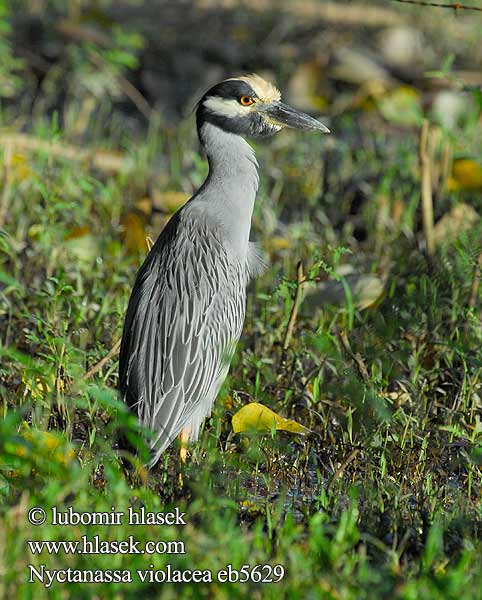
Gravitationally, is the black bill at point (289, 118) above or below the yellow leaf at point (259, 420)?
above

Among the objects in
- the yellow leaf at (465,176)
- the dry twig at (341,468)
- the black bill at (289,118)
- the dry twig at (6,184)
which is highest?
the black bill at (289,118)

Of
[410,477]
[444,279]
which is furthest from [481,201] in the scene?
[410,477]

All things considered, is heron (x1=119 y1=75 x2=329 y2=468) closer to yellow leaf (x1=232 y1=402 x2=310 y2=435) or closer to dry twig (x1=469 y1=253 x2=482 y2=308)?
yellow leaf (x1=232 y1=402 x2=310 y2=435)

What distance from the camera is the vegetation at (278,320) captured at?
10.2 ft

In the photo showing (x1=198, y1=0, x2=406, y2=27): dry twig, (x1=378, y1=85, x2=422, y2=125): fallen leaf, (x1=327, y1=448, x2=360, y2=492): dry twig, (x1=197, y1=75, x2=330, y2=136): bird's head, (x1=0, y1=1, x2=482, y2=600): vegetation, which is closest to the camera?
(x1=0, y1=1, x2=482, y2=600): vegetation

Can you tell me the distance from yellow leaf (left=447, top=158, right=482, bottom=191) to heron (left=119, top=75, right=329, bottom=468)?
185cm

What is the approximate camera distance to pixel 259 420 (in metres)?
4.21

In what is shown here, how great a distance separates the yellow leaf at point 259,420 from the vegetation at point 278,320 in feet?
0.28

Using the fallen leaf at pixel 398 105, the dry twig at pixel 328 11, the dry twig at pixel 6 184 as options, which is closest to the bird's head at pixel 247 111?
the dry twig at pixel 6 184

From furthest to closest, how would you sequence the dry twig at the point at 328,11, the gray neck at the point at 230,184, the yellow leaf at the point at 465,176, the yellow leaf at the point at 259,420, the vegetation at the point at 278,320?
the dry twig at the point at 328,11 < the yellow leaf at the point at 465,176 < the gray neck at the point at 230,184 < the yellow leaf at the point at 259,420 < the vegetation at the point at 278,320

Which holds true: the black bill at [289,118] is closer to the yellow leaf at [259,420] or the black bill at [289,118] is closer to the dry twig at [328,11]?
the yellow leaf at [259,420]

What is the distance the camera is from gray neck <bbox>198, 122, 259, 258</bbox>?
4.67 m

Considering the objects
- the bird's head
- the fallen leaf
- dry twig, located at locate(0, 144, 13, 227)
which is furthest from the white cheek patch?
the fallen leaf

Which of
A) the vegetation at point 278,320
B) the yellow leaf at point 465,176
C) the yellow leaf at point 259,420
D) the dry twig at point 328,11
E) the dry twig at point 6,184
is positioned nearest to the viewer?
the vegetation at point 278,320
